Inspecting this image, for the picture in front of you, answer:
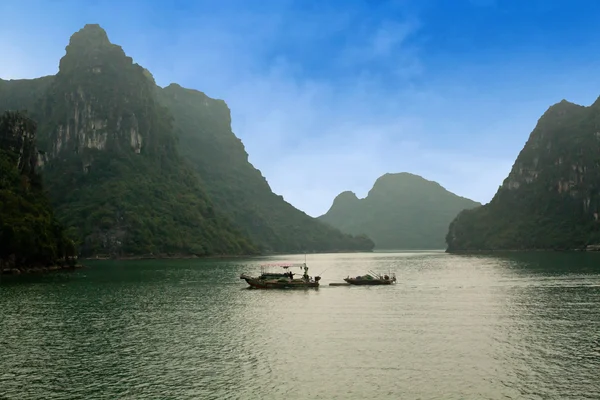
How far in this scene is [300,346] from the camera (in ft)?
154

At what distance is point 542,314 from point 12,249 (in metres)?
124

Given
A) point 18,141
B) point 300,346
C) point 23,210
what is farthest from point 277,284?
point 18,141

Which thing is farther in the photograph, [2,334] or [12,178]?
[12,178]

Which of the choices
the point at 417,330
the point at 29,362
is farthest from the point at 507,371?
the point at 29,362

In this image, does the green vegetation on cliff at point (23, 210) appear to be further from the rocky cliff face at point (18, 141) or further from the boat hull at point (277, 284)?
the boat hull at point (277, 284)

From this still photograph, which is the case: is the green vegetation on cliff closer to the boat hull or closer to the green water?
the green water

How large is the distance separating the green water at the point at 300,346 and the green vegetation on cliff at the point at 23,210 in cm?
5182

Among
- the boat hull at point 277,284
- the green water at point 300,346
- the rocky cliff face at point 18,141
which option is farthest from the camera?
the rocky cliff face at point 18,141

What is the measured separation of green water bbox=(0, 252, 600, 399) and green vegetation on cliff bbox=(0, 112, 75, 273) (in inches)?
2040

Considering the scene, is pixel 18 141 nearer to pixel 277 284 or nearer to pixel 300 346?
pixel 277 284

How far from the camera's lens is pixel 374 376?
36.4 m

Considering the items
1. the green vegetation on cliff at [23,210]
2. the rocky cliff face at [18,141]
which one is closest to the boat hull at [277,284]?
the green vegetation on cliff at [23,210]

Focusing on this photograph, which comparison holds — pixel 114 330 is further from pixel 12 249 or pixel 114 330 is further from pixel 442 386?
pixel 12 249

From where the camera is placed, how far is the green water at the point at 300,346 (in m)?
34.0
